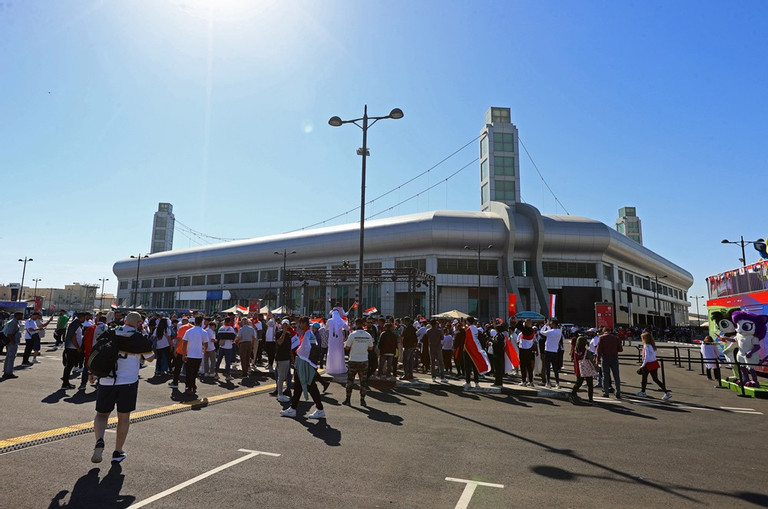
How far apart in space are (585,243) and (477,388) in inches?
2113

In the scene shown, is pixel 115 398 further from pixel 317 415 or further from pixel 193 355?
pixel 193 355

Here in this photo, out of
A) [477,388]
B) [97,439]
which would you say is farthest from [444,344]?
[97,439]

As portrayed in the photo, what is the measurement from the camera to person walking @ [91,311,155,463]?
17.3ft

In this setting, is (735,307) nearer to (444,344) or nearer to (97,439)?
(444,344)

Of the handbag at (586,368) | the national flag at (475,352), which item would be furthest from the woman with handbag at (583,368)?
the national flag at (475,352)

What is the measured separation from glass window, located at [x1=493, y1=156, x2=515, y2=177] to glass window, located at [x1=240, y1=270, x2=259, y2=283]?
4334 centimetres

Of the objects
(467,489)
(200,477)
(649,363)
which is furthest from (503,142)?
(200,477)

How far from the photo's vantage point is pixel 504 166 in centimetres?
6725

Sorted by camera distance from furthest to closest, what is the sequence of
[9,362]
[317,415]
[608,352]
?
1. [9,362]
2. [608,352]
3. [317,415]

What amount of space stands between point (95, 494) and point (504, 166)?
68.5m

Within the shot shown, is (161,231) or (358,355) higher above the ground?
(161,231)

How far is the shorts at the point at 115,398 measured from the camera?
5312 millimetres

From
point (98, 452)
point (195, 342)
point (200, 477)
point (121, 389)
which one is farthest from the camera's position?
point (195, 342)

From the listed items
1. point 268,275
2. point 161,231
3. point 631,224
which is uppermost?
point 631,224
